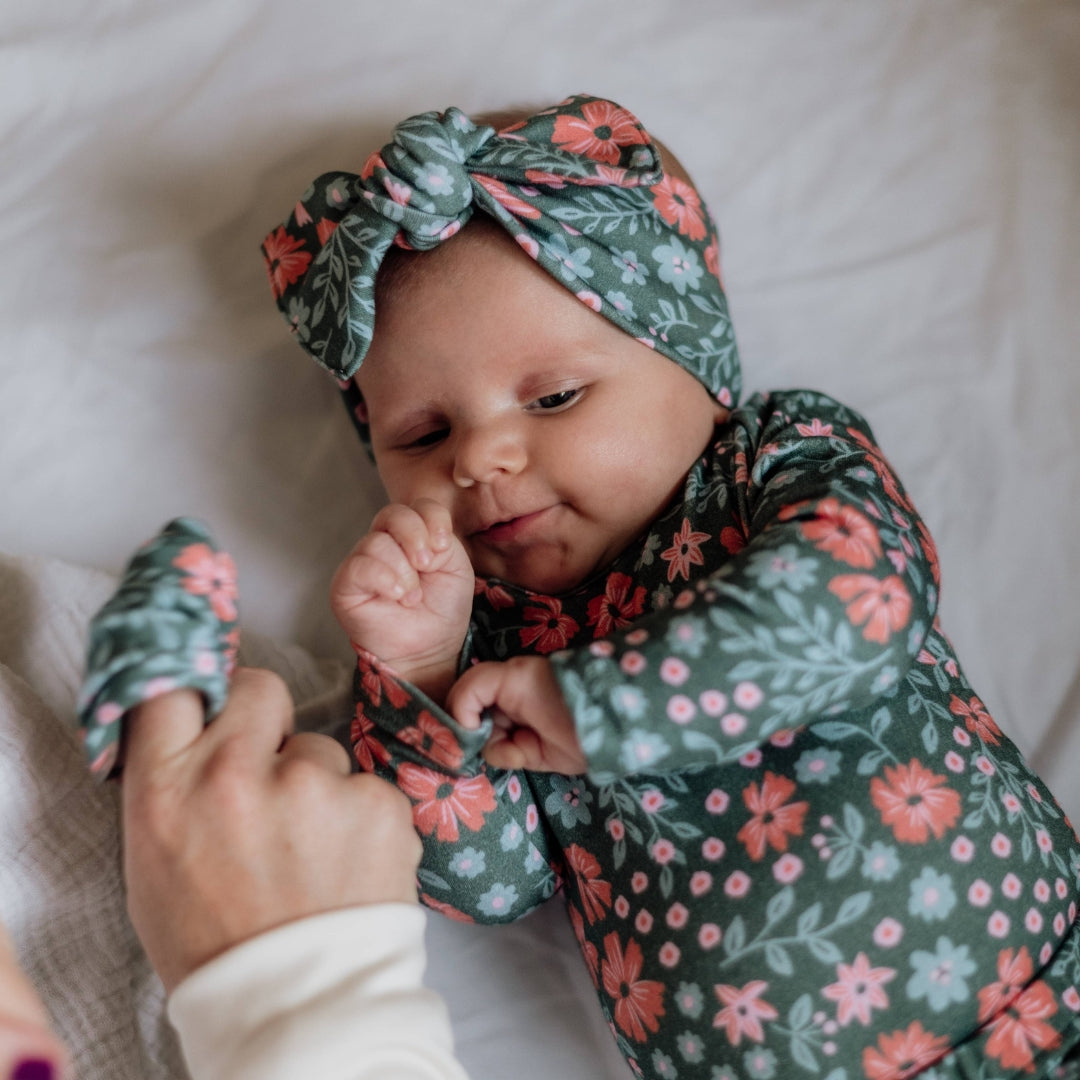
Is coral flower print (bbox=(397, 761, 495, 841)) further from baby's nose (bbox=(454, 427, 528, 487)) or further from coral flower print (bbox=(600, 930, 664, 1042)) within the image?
baby's nose (bbox=(454, 427, 528, 487))

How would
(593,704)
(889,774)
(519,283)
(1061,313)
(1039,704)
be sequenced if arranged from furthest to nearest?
(1061,313)
(1039,704)
(519,283)
(889,774)
(593,704)

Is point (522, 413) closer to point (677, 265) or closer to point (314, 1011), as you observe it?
point (677, 265)

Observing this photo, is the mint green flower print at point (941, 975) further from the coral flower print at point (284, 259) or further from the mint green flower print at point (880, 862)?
the coral flower print at point (284, 259)

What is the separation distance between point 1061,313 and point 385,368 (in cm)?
102

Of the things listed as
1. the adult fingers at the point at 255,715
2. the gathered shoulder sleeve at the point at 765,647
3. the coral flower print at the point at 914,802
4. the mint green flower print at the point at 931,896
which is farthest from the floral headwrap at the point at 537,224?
the mint green flower print at the point at 931,896

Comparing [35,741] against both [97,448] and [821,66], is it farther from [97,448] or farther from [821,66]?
[821,66]

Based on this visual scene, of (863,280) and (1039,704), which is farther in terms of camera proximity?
(863,280)

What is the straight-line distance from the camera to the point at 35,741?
105 cm

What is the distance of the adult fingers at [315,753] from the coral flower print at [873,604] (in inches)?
19.9

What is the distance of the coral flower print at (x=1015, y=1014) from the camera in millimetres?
1056

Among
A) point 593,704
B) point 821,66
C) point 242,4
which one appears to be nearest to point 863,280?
point 821,66

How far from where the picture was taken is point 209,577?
95 cm

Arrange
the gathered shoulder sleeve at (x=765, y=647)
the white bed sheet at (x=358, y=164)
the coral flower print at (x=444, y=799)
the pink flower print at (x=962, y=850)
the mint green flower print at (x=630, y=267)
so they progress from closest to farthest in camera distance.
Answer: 1. the gathered shoulder sleeve at (x=765, y=647)
2. the pink flower print at (x=962, y=850)
3. the coral flower print at (x=444, y=799)
4. the mint green flower print at (x=630, y=267)
5. the white bed sheet at (x=358, y=164)

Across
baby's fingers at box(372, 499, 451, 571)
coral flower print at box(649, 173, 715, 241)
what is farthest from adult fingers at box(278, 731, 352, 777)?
coral flower print at box(649, 173, 715, 241)
